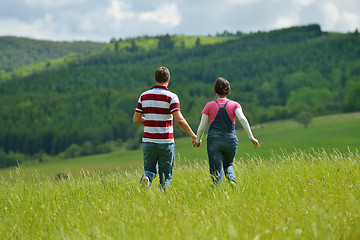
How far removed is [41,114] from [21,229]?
535 feet

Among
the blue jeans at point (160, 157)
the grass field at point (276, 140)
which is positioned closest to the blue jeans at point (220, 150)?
the blue jeans at point (160, 157)

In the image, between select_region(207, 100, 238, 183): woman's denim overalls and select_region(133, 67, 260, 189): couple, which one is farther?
select_region(207, 100, 238, 183): woman's denim overalls

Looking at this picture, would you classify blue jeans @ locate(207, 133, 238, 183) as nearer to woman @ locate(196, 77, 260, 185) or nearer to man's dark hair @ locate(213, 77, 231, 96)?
woman @ locate(196, 77, 260, 185)

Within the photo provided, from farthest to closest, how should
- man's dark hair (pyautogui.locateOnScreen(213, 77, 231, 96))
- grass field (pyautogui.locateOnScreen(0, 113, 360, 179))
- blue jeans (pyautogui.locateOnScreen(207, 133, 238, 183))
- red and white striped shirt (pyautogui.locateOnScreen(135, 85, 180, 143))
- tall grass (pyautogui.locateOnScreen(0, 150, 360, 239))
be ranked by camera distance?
grass field (pyautogui.locateOnScreen(0, 113, 360, 179)), man's dark hair (pyautogui.locateOnScreen(213, 77, 231, 96)), blue jeans (pyautogui.locateOnScreen(207, 133, 238, 183)), red and white striped shirt (pyautogui.locateOnScreen(135, 85, 180, 143)), tall grass (pyautogui.locateOnScreen(0, 150, 360, 239))

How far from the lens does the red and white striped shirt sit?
18.9ft

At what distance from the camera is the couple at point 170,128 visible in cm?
579

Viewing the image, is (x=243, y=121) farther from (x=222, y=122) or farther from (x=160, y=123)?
(x=160, y=123)

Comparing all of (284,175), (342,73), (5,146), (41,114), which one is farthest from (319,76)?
(284,175)

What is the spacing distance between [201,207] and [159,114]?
5.96 ft

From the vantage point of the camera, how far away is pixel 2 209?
617 cm

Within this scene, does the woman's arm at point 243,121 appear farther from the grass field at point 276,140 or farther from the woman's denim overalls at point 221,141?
the grass field at point 276,140

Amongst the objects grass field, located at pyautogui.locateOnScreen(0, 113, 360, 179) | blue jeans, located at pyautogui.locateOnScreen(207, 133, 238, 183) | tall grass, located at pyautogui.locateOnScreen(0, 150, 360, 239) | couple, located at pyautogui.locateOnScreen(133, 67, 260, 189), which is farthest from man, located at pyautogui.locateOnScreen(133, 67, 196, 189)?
grass field, located at pyautogui.locateOnScreen(0, 113, 360, 179)

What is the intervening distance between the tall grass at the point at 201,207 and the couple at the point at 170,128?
45 cm

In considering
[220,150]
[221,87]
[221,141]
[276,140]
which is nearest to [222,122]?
[221,141]
